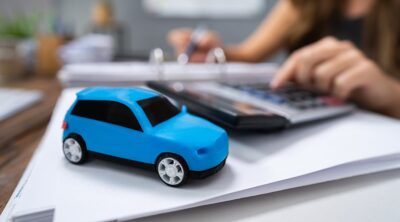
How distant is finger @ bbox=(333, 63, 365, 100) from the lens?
0.45m

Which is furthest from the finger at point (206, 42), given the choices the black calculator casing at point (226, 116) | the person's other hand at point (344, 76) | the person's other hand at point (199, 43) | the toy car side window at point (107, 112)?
the toy car side window at point (107, 112)

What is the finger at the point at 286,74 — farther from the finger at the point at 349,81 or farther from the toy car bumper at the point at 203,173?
the toy car bumper at the point at 203,173

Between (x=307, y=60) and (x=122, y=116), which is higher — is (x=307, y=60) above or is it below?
above

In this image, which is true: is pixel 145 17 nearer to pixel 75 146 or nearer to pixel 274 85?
pixel 274 85

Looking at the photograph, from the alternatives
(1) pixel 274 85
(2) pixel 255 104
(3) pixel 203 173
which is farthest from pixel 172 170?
(1) pixel 274 85

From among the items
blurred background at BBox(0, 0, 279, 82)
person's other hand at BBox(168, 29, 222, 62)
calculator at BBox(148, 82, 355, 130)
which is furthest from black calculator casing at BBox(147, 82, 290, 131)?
blurred background at BBox(0, 0, 279, 82)

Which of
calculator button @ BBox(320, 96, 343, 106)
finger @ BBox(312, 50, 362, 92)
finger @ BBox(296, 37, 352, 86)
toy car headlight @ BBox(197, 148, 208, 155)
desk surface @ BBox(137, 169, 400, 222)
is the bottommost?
desk surface @ BBox(137, 169, 400, 222)

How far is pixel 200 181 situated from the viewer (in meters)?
0.23

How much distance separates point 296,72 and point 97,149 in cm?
37

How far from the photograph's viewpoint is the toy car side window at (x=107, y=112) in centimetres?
23

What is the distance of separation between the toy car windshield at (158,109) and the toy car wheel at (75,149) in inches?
2.2

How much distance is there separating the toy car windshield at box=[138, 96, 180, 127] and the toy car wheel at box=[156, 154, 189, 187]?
0.03 meters

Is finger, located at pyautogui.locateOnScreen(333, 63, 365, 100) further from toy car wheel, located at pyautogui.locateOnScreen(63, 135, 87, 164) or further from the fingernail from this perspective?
toy car wheel, located at pyautogui.locateOnScreen(63, 135, 87, 164)

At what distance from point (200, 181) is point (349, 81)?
319 mm
